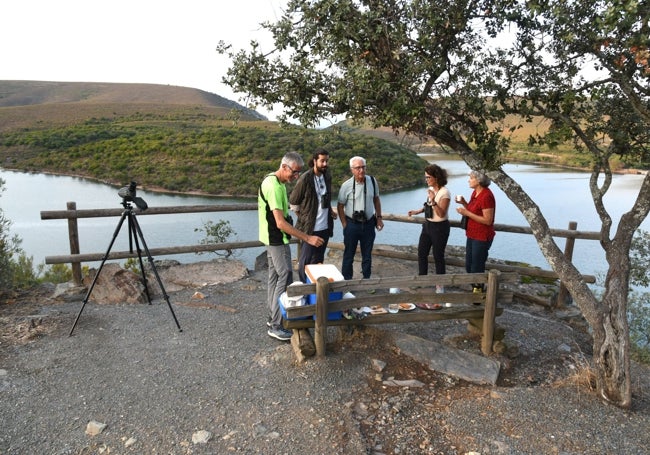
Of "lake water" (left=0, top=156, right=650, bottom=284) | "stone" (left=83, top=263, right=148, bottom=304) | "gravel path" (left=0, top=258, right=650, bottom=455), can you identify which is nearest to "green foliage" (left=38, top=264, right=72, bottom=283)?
"lake water" (left=0, top=156, right=650, bottom=284)

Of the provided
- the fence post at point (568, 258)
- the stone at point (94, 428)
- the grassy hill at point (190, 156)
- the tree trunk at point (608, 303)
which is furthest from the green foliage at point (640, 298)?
the grassy hill at point (190, 156)

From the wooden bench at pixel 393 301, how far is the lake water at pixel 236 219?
6781mm

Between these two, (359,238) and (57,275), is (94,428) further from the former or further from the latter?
(57,275)

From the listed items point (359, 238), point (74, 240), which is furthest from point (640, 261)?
point (74, 240)

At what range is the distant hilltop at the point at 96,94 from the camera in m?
94.2

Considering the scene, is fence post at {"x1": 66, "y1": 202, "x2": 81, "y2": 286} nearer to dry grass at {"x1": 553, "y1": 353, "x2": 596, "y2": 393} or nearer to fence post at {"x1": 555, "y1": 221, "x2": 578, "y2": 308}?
dry grass at {"x1": 553, "y1": 353, "x2": 596, "y2": 393}

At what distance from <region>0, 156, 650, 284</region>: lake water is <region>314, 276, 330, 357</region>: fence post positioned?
760 cm

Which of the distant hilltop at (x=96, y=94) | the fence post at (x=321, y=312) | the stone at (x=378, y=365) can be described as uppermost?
the distant hilltop at (x=96, y=94)

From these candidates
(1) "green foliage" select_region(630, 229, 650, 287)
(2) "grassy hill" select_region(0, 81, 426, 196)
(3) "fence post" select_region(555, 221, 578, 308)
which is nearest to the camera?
(3) "fence post" select_region(555, 221, 578, 308)

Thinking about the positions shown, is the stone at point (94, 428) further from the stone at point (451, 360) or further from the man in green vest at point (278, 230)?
the stone at point (451, 360)

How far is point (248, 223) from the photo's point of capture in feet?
52.0

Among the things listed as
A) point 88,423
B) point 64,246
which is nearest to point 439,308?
point 88,423

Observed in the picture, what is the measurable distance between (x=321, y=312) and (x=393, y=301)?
84 centimetres

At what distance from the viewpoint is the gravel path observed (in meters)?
3.53
